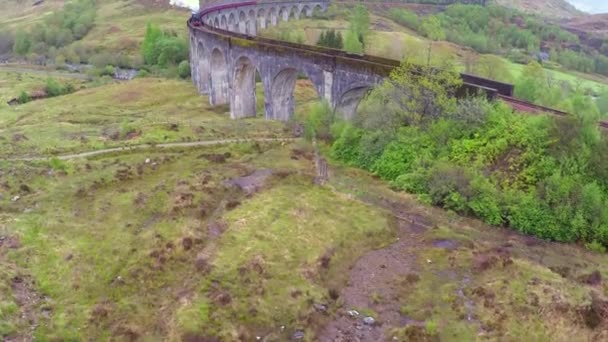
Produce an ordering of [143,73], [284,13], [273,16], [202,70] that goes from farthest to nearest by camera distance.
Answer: [284,13] → [273,16] → [143,73] → [202,70]

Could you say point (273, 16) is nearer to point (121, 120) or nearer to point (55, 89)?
point (55, 89)

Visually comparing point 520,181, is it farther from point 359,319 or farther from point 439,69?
point 359,319

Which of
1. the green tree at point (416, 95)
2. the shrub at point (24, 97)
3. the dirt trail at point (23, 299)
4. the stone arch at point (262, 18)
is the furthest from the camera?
the stone arch at point (262, 18)

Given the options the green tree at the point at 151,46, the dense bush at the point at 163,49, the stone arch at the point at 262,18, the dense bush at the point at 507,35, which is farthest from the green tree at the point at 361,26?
the green tree at the point at 151,46

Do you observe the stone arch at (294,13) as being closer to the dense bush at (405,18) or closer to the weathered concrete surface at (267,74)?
the dense bush at (405,18)

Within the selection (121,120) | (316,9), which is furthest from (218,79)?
(316,9)

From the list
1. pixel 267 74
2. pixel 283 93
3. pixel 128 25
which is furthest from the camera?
pixel 128 25

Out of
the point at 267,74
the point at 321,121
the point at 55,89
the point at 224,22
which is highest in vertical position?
the point at 224,22
